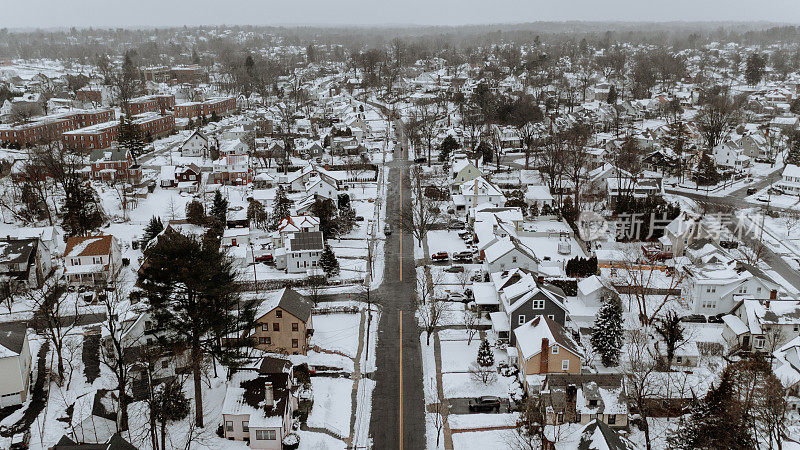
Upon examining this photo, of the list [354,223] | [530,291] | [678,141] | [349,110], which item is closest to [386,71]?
[349,110]

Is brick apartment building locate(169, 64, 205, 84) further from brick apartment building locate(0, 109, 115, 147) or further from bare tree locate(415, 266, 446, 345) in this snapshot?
bare tree locate(415, 266, 446, 345)

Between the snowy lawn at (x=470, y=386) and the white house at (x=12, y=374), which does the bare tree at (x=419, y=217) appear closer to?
the snowy lawn at (x=470, y=386)

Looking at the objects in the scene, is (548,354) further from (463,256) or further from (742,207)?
(742,207)

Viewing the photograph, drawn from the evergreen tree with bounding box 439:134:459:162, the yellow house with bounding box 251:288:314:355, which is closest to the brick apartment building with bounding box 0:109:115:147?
the evergreen tree with bounding box 439:134:459:162

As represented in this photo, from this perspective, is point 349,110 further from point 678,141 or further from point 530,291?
point 530,291

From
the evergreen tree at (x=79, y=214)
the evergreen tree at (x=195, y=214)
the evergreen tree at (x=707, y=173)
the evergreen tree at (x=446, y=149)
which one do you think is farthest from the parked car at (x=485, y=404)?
the evergreen tree at (x=446, y=149)

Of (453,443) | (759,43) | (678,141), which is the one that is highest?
(759,43)
